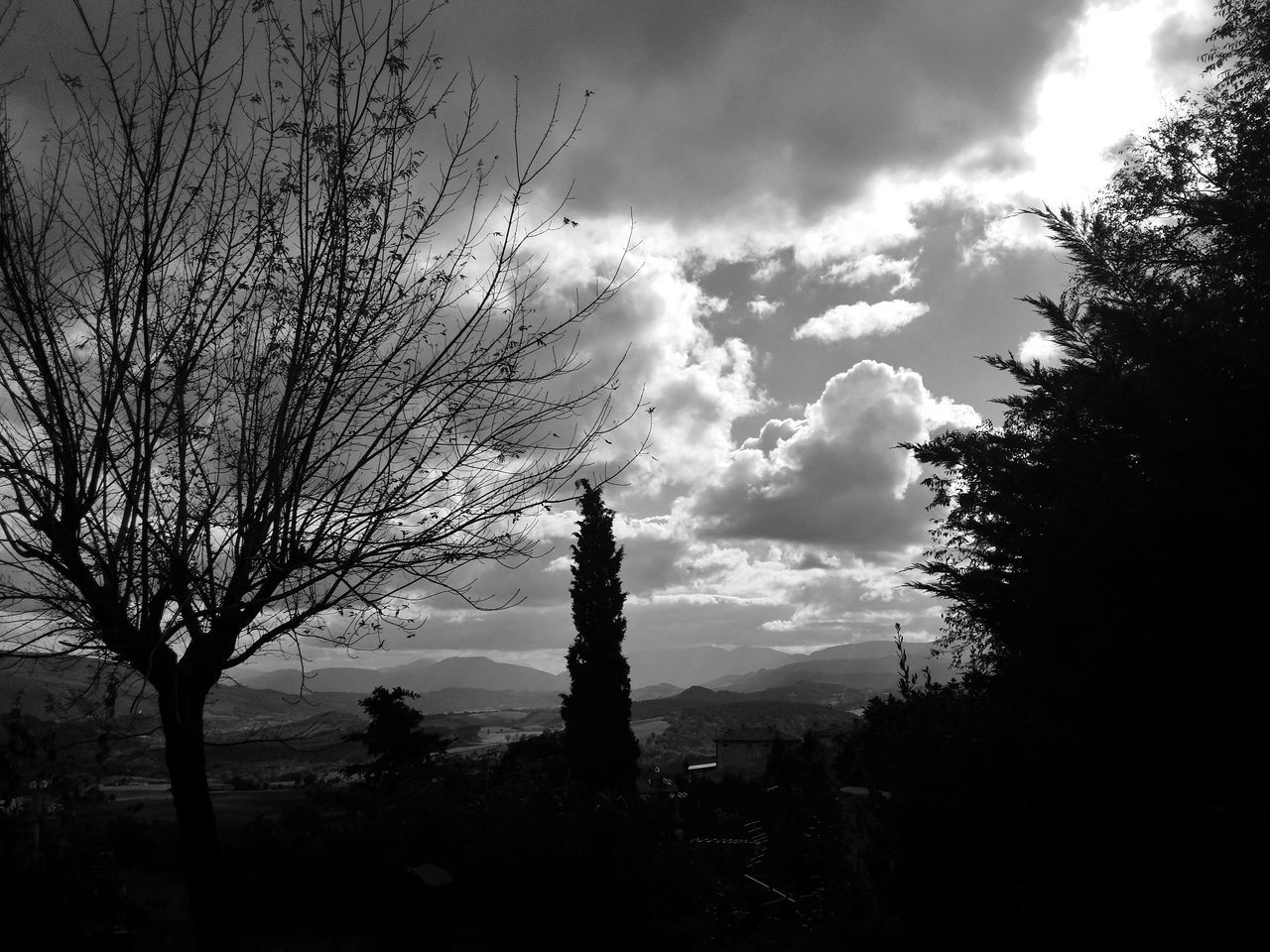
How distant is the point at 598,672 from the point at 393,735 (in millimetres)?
11209

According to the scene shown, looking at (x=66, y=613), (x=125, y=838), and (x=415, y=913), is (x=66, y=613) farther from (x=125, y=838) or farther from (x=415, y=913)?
(x=125, y=838)

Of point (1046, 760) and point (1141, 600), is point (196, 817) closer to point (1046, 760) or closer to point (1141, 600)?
point (1046, 760)

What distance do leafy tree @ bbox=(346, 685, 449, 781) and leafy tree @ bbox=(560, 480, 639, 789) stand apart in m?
7.93

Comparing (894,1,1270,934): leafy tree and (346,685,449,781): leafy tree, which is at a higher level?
(894,1,1270,934): leafy tree

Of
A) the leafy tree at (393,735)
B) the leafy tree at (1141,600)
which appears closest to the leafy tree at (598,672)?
the leafy tree at (393,735)

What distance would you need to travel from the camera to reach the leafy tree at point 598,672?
97.8 feet

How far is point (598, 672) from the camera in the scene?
3133cm

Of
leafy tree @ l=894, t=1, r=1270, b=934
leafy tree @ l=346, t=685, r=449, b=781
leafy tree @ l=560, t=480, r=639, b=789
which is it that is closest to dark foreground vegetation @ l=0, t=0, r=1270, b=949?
leafy tree @ l=894, t=1, r=1270, b=934

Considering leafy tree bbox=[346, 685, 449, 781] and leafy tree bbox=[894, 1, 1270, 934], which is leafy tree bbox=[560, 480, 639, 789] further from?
leafy tree bbox=[894, 1, 1270, 934]

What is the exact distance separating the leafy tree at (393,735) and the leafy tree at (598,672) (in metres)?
7.93

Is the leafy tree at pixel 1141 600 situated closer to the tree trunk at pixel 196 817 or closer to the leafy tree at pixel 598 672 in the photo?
the tree trunk at pixel 196 817

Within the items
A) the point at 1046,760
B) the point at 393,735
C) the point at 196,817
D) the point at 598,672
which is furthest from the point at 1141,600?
the point at 598,672

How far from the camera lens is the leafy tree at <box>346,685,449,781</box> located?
21.2 meters

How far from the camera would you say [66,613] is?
4.68 meters
